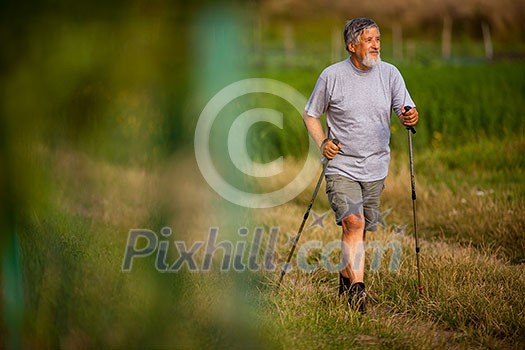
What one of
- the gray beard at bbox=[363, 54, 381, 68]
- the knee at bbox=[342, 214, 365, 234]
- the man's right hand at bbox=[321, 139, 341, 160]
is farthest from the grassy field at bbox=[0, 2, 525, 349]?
the gray beard at bbox=[363, 54, 381, 68]

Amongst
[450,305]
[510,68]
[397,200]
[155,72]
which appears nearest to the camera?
[155,72]

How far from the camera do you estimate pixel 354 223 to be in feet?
14.9

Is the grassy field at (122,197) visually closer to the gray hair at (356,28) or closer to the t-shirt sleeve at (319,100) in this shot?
the t-shirt sleeve at (319,100)

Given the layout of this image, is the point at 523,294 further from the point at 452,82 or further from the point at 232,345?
the point at 452,82

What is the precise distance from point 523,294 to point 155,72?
3299 millimetres

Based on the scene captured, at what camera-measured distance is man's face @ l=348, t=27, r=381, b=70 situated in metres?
4.30

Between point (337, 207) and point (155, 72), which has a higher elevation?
point (155, 72)

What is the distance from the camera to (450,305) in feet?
14.7

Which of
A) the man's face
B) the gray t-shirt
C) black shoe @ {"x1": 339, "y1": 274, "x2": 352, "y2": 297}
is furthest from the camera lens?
black shoe @ {"x1": 339, "y1": 274, "x2": 352, "y2": 297}

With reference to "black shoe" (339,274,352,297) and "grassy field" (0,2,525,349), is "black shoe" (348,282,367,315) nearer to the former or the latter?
"black shoe" (339,274,352,297)

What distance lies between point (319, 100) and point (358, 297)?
1.10 m

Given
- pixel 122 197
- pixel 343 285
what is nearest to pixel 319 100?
pixel 343 285

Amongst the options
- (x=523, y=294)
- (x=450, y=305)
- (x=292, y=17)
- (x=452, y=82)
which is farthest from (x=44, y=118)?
(x=292, y=17)

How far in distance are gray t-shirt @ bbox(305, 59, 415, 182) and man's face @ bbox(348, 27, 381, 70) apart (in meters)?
0.12
